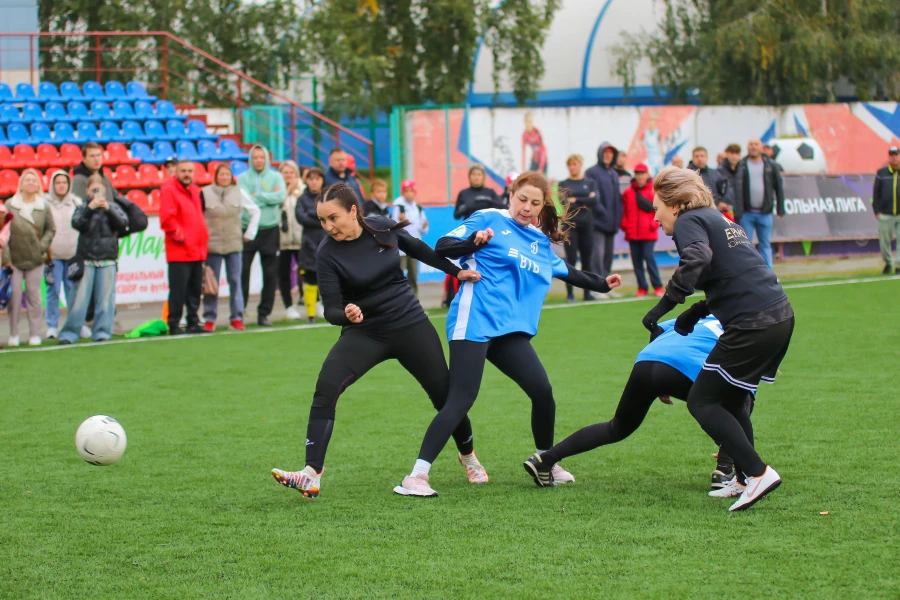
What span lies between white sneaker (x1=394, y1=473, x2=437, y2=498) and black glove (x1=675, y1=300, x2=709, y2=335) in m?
1.46

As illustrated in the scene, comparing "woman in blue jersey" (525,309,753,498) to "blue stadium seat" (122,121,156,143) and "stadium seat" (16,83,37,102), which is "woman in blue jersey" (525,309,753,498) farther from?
"stadium seat" (16,83,37,102)

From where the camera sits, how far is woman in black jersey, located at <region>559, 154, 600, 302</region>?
1466cm

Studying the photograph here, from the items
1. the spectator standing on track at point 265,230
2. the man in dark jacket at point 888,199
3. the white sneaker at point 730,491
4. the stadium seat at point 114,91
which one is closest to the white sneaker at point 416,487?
the white sneaker at point 730,491

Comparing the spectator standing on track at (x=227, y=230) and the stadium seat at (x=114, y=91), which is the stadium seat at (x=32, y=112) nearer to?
the stadium seat at (x=114, y=91)

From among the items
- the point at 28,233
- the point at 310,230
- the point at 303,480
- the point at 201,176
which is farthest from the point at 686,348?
the point at 201,176

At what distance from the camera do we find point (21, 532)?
5.07m

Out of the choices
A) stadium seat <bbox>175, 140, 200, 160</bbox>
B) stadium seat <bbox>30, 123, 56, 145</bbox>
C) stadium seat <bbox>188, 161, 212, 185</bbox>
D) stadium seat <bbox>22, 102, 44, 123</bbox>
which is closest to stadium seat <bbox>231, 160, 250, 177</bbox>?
stadium seat <bbox>188, 161, 212, 185</bbox>

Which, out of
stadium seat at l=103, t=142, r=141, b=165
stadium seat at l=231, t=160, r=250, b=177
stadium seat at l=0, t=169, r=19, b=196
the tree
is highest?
the tree

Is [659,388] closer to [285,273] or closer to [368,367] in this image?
[368,367]

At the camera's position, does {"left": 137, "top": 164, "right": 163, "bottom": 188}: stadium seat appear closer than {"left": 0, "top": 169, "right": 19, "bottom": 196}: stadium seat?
No

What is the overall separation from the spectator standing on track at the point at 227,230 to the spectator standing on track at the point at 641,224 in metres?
5.13

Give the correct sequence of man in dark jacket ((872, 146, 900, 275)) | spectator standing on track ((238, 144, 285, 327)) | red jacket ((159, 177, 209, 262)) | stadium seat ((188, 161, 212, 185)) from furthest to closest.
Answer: stadium seat ((188, 161, 212, 185)), man in dark jacket ((872, 146, 900, 275)), spectator standing on track ((238, 144, 285, 327)), red jacket ((159, 177, 209, 262))

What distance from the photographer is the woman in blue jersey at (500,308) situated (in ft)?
18.5

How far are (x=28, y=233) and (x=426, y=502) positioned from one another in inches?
317
